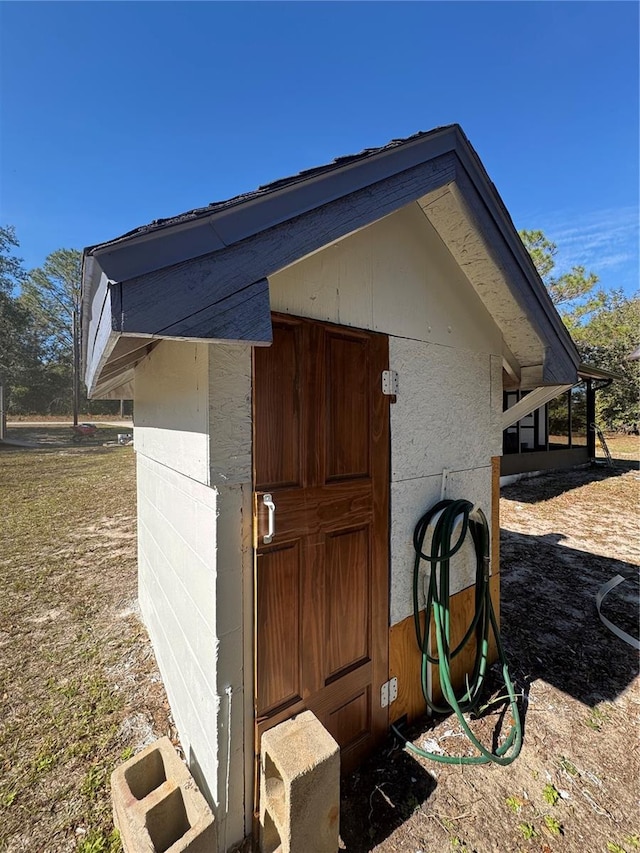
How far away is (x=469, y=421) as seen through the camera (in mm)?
2627

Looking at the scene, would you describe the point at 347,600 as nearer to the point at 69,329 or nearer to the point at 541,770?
the point at 541,770

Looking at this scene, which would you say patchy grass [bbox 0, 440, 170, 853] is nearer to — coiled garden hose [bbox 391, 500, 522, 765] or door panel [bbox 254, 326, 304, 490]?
coiled garden hose [bbox 391, 500, 522, 765]

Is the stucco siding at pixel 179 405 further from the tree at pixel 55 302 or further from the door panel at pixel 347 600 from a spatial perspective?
the tree at pixel 55 302

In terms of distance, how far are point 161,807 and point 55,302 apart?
40021 mm

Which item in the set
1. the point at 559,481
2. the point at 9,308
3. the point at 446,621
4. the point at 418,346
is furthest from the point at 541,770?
the point at 9,308

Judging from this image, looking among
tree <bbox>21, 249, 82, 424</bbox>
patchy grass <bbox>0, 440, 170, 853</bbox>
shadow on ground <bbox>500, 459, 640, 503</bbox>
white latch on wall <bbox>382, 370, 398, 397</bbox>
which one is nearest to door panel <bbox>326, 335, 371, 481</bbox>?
white latch on wall <bbox>382, 370, 398, 397</bbox>

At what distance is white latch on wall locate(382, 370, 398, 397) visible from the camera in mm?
2078

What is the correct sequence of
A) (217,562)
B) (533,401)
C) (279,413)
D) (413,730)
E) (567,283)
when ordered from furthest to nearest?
(567,283) → (533,401) → (413,730) → (279,413) → (217,562)

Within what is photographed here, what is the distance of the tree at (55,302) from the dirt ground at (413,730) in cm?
3287

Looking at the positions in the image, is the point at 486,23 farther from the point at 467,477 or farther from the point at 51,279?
the point at 51,279

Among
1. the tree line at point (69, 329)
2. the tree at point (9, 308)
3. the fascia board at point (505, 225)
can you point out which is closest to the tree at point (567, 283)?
the tree line at point (69, 329)

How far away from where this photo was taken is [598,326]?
1806 cm

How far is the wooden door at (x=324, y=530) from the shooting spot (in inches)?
65.1

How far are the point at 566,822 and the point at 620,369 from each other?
69.7 ft
